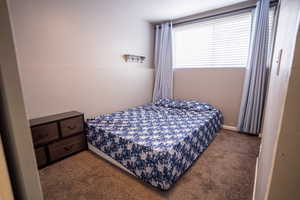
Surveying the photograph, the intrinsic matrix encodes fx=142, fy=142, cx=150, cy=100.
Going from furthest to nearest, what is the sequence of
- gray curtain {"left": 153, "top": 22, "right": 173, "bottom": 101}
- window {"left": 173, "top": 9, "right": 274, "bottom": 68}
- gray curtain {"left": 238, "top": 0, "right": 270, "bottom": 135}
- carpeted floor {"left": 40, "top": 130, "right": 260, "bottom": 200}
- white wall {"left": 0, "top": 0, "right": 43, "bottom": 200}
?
gray curtain {"left": 153, "top": 22, "right": 173, "bottom": 101} < window {"left": 173, "top": 9, "right": 274, "bottom": 68} < gray curtain {"left": 238, "top": 0, "right": 270, "bottom": 135} < carpeted floor {"left": 40, "top": 130, "right": 260, "bottom": 200} < white wall {"left": 0, "top": 0, "right": 43, "bottom": 200}

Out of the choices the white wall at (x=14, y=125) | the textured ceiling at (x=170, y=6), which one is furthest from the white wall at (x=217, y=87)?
the white wall at (x=14, y=125)

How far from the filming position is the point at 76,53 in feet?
7.66

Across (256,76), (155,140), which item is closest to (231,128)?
(256,76)

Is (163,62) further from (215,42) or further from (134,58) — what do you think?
(215,42)

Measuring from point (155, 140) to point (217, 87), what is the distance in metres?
2.07

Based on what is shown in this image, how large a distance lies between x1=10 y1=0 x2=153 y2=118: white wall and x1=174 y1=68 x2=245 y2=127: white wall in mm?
1221

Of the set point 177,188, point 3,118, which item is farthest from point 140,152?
point 3,118

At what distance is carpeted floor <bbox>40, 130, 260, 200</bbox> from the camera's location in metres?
1.42

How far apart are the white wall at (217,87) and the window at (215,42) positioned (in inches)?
6.1

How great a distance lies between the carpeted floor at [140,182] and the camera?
142cm

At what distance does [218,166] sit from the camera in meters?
1.84

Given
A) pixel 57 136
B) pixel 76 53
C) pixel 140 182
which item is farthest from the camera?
pixel 76 53

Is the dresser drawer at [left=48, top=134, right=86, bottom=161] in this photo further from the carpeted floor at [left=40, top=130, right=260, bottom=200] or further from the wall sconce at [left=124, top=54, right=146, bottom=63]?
the wall sconce at [left=124, top=54, right=146, bottom=63]

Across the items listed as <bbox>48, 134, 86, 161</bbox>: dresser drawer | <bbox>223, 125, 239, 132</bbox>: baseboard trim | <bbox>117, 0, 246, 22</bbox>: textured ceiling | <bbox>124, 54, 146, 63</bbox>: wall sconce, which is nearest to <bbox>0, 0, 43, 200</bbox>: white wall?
<bbox>48, 134, 86, 161</bbox>: dresser drawer
